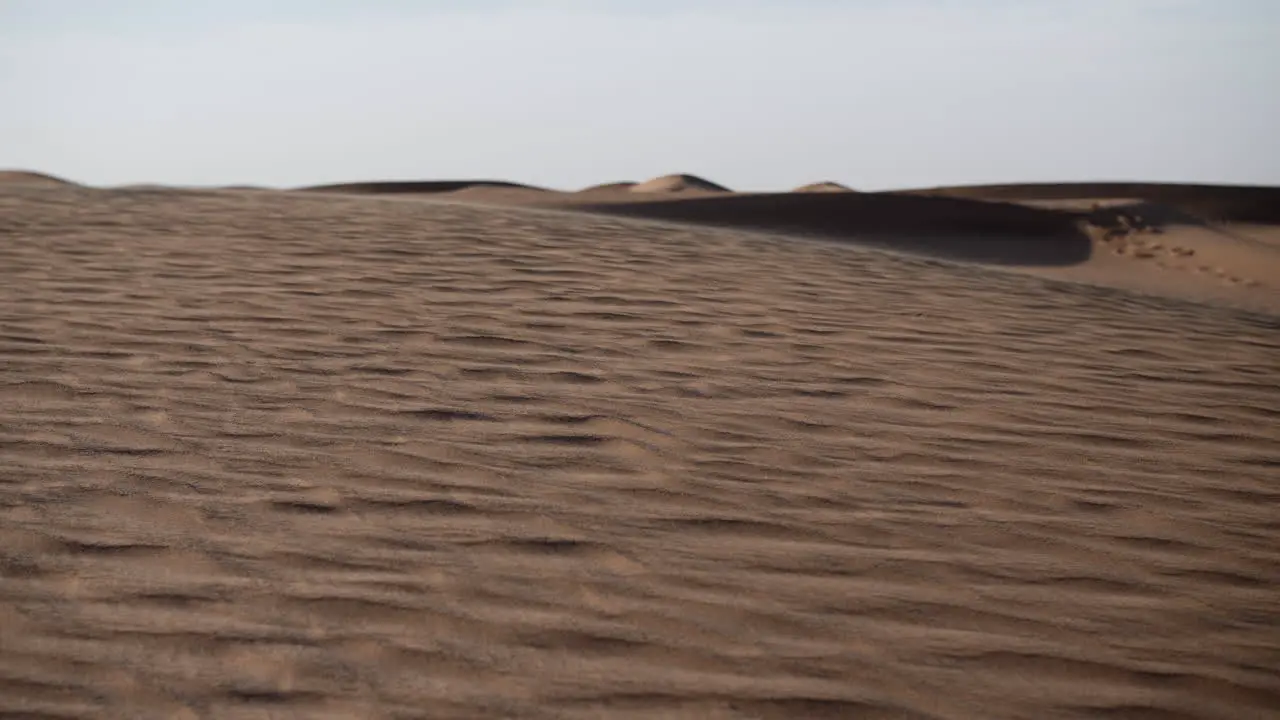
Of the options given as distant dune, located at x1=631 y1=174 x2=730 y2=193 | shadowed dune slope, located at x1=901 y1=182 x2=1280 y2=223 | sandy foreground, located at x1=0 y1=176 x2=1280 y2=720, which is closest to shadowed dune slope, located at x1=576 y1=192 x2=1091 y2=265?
shadowed dune slope, located at x1=901 y1=182 x2=1280 y2=223

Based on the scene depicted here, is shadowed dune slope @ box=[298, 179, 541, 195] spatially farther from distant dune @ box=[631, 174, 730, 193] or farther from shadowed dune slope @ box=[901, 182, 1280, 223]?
shadowed dune slope @ box=[901, 182, 1280, 223]

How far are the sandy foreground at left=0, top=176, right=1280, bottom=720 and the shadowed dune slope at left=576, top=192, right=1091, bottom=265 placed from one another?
588 centimetres

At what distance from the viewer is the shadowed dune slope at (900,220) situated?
12219 mm

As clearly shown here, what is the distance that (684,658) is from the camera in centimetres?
246

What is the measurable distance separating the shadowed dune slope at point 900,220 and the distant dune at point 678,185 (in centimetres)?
286

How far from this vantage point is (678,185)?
55.5 ft

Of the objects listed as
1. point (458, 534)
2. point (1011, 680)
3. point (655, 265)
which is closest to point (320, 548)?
point (458, 534)

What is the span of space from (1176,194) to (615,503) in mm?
13815

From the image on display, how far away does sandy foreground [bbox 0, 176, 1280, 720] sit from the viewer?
241 cm

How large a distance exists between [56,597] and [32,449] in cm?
110

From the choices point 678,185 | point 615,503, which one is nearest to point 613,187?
point 678,185

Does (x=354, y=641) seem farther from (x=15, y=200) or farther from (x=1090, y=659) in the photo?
(x=15, y=200)

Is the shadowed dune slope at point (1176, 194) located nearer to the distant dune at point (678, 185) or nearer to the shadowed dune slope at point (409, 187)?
the distant dune at point (678, 185)

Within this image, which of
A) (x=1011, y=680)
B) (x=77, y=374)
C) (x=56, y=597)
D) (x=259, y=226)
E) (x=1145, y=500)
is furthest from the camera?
(x=259, y=226)
